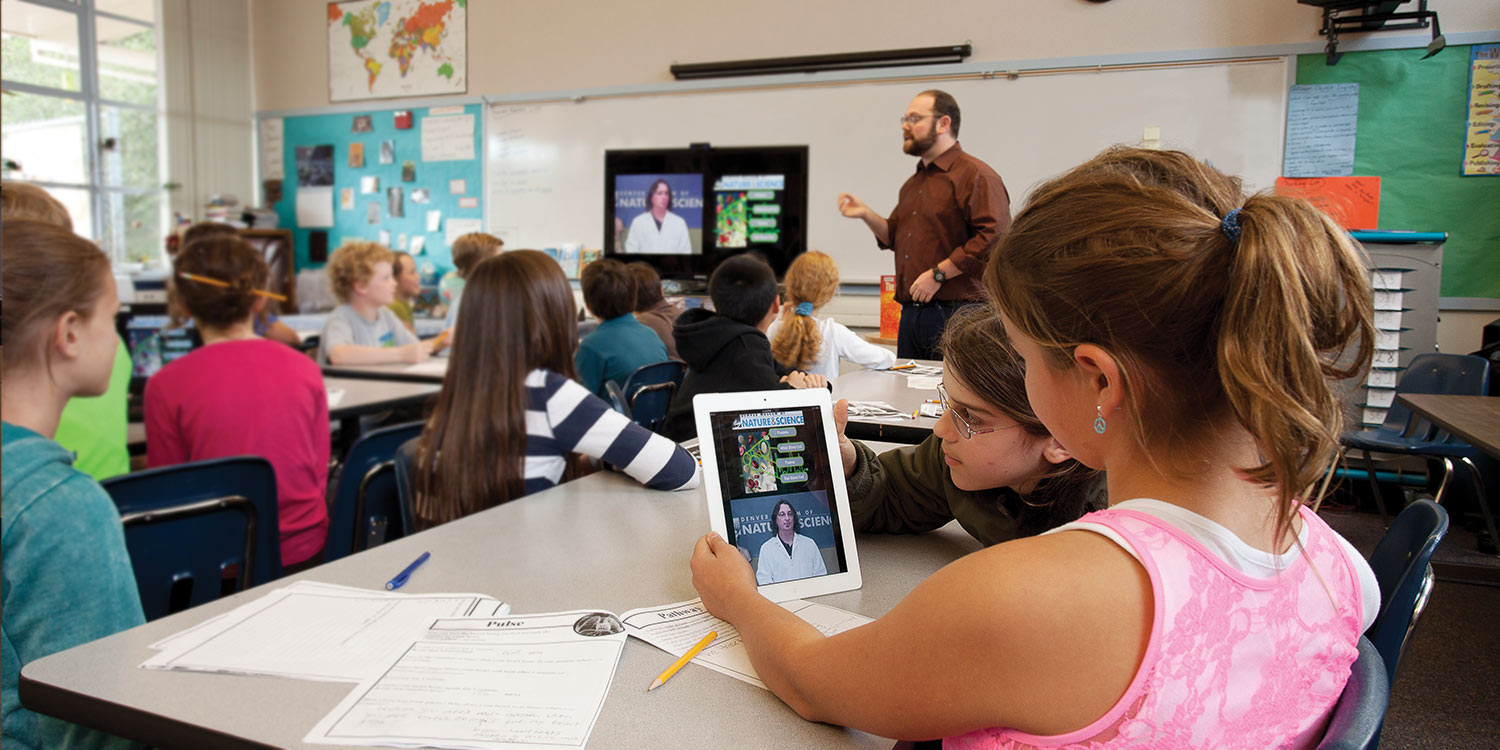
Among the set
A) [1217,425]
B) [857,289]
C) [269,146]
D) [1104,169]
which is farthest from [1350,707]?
[269,146]

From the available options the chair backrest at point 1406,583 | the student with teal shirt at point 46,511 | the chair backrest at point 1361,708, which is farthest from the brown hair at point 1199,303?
the student with teal shirt at point 46,511

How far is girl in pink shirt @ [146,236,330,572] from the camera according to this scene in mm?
1991

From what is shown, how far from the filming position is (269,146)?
766cm

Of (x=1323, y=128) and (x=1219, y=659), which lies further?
(x=1323, y=128)

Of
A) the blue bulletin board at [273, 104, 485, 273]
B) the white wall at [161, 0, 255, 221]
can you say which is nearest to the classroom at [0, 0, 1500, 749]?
the blue bulletin board at [273, 104, 485, 273]

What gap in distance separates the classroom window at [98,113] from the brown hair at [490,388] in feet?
22.1

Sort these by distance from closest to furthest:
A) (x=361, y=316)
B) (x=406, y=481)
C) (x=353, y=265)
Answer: (x=406, y=481)
(x=353, y=265)
(x=361, y=316)

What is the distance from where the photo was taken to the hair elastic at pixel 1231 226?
0.66 metres

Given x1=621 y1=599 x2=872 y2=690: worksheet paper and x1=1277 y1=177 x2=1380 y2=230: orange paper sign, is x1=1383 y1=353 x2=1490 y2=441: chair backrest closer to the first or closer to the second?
x1=1277 y1=177 x2=1380 y2=230: orange paper sign

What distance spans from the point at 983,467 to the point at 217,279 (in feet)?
6.38

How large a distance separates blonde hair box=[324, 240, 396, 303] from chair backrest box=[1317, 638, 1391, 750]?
3.74 meters

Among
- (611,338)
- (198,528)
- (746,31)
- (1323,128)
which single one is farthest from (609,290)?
(1323,128)

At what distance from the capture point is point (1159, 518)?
683mm

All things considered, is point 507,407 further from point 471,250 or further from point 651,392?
point 471,250
